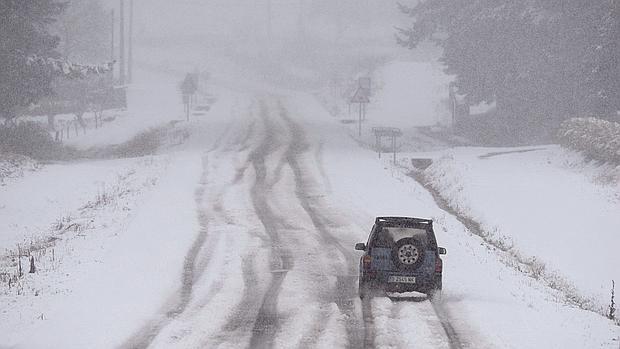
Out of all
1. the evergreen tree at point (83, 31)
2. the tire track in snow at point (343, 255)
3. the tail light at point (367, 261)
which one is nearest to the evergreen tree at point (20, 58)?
the tire track in snow at point (343, 255)

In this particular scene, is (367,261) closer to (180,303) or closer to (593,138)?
(180,303)

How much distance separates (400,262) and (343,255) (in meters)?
4.41

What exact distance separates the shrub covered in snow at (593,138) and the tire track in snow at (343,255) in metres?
10.6

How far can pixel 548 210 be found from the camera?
2544 cm

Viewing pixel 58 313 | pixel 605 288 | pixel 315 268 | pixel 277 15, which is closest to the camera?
pixel 58 313

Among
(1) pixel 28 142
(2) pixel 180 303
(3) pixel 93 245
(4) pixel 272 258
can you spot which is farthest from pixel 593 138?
(1) pixel 28 142

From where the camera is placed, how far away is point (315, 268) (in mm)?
18094

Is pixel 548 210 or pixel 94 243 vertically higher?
pixel 548 210

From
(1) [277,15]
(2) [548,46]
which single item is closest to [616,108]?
(2) [548,46]

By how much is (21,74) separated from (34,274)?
24066 millimetres

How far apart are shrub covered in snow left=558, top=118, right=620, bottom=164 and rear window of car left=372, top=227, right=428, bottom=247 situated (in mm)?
15406

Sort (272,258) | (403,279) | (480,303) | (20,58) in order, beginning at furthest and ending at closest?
(20,58), (272,258), (403,279), (480,303)

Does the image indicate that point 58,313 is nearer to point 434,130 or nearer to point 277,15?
point 434,130

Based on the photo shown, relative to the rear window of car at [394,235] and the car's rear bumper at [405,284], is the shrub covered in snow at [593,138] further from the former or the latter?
the car's rear bumper at [405,284]
